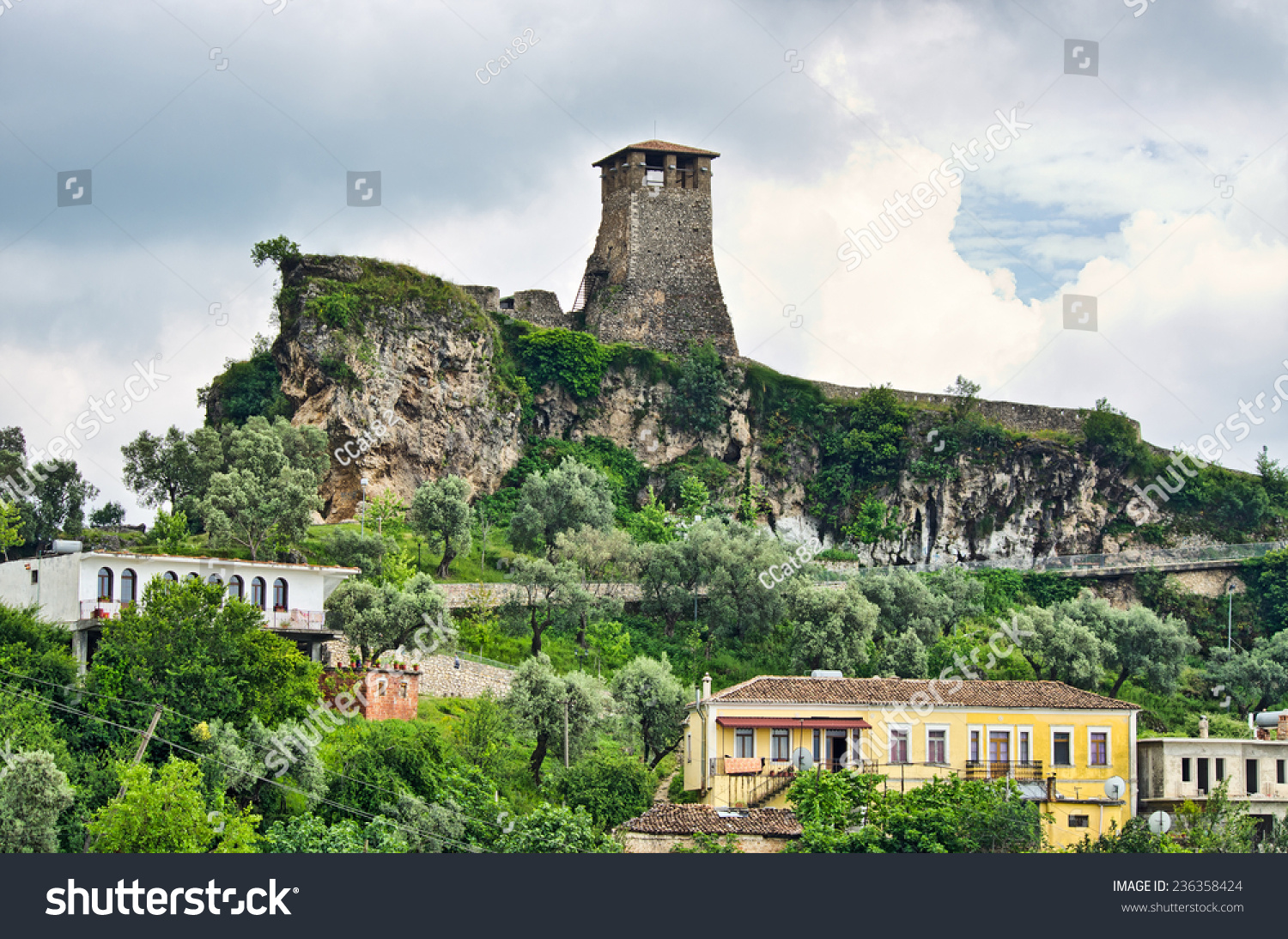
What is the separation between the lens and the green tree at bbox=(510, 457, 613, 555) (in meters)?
75.6

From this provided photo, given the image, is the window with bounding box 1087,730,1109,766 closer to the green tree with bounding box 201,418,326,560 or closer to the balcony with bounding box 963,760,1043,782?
the balcony with bounding box 963,760,1043,782

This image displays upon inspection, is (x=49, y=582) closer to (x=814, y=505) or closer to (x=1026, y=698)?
(x=1026, y=698)

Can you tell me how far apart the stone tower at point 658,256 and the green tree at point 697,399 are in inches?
102

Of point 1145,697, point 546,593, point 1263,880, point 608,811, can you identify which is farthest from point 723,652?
point 1263,880

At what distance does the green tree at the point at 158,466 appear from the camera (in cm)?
7256

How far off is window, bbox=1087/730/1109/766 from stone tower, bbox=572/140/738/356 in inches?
1606

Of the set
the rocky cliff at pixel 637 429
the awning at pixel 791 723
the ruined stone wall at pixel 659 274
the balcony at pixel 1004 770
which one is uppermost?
the ruined stone wall at pixel 659 274

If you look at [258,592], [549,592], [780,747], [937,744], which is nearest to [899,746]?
[937,744]

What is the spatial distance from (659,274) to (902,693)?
4171 cm

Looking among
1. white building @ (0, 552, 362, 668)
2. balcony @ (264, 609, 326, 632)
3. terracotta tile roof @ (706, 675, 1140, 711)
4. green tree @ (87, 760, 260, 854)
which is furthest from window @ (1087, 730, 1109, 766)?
green tree @ (87, 760, 260, 854)

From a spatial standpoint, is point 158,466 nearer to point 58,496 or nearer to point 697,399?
point 58,496

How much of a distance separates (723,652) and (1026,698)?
17.4 m

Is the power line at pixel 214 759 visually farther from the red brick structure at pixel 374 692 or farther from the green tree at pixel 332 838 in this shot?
the red brick structure at pixel 374 692

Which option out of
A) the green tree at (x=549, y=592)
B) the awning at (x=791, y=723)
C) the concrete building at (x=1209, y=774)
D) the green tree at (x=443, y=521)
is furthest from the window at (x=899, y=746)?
the green tree at (x=443, y=521)
